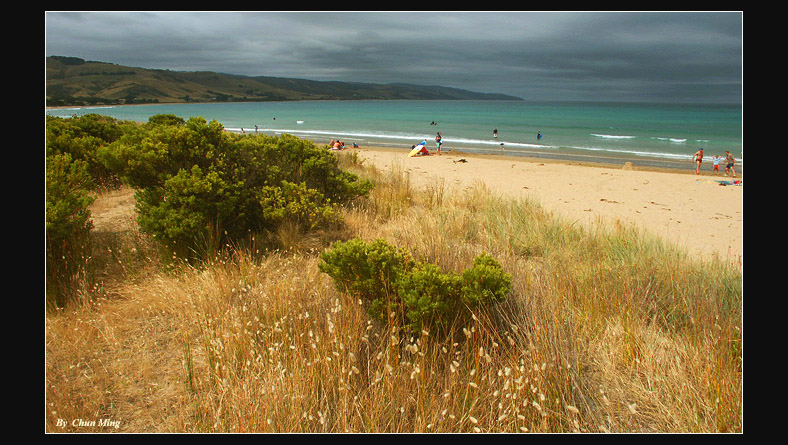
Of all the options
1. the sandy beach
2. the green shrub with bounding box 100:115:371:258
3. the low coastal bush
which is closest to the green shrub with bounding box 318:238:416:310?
the low coastal bush

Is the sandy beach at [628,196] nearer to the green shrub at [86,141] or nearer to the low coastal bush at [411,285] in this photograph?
the low coastal bush at [411,285]

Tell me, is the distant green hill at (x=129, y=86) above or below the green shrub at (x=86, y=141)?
above

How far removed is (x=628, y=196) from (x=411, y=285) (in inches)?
449

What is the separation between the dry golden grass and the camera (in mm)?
2268

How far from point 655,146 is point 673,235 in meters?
30.1

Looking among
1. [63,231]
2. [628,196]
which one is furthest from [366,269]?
[628,196]

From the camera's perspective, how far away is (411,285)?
298cm

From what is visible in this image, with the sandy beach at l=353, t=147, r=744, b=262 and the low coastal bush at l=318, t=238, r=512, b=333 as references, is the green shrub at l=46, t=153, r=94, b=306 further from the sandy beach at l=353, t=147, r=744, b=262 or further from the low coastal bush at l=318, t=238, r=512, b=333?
the sandy beach at l=353, t=147, r=744, b=262

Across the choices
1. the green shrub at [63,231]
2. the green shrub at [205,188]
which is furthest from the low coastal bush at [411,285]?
the green shrub at [63,231]

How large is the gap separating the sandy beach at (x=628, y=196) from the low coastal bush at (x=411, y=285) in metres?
4.32

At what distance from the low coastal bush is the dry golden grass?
139 millimetres

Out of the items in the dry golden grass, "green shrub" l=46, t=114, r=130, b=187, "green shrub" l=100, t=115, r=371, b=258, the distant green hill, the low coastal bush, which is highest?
the distant green hill

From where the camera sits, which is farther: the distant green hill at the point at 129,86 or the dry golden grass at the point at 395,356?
the distant green hill at the point at 129,86

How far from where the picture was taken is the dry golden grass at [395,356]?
7.44 ft
